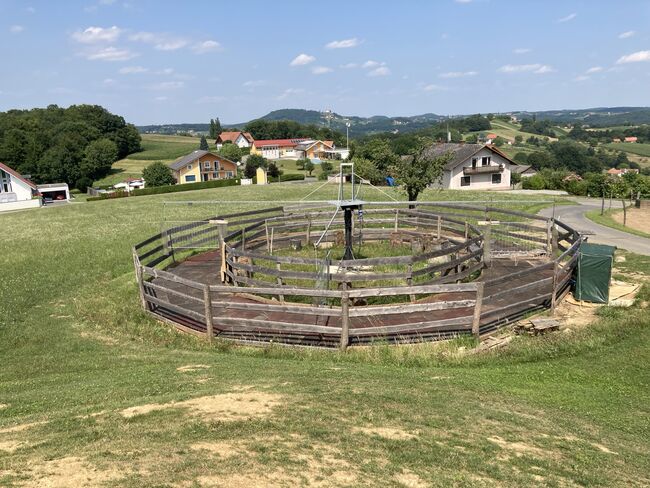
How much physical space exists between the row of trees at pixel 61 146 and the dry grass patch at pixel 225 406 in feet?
298

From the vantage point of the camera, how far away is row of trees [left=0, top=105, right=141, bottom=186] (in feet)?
292

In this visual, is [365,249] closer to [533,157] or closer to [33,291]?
[33,291]

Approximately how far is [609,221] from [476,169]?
3512 cm

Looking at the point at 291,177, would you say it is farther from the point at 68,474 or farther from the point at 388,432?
the point at 68,474

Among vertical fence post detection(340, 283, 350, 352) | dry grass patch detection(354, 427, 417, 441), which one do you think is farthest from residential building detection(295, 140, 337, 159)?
dry grass patch detection(354, 427, 417, 441)

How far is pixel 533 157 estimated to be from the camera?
136 m

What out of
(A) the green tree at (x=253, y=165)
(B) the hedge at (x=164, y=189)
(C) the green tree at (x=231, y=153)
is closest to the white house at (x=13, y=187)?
(B) the hedge at (x=164, y=189)

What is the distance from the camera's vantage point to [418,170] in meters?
30.8

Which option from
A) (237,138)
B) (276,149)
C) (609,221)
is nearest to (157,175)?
(609,221)

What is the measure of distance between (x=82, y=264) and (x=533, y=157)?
138 metres

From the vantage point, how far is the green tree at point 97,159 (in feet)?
303

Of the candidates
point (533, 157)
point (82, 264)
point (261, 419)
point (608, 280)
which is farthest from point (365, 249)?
point (533, 157)

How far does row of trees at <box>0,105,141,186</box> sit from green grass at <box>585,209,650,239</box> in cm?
8269

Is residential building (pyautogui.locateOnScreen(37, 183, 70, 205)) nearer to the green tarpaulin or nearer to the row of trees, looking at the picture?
the row of trees
